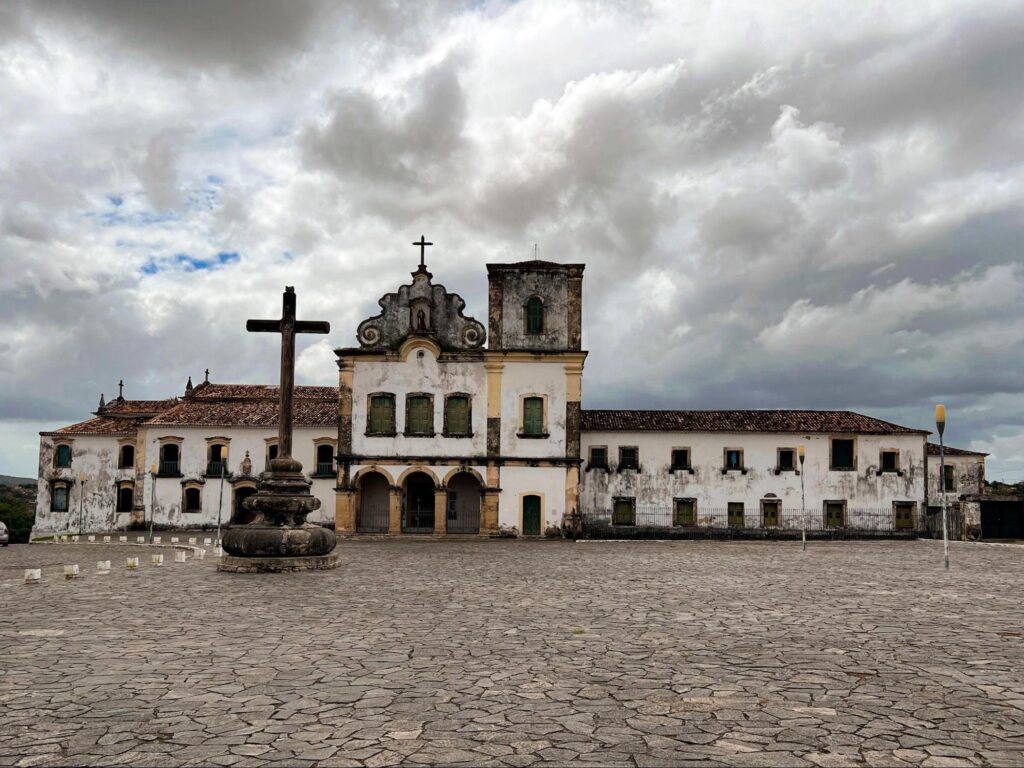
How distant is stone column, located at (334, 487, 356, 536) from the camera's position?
32.3 meters

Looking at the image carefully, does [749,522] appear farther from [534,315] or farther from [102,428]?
[102,428]

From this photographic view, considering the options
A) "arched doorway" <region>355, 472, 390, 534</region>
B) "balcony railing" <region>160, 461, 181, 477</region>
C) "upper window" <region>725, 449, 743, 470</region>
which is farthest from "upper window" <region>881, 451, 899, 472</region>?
"balcony railing" <region>160, 461, 181, 477</region>

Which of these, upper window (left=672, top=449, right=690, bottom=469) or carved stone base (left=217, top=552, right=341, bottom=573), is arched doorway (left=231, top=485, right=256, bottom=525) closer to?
upper window (left=672, top=449, right=690, bottom=469)

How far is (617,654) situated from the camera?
24.7 ft

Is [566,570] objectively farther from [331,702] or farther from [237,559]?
[331,702]

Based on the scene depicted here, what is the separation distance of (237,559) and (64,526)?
3229cm

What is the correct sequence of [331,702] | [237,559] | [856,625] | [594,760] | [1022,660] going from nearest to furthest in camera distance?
[594,760]
[331,702]
[1022,660]
[856,625]
[237,559]

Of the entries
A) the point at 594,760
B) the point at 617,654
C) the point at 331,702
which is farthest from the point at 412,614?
the point at 594,760

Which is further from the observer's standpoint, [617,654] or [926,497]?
[926,497]

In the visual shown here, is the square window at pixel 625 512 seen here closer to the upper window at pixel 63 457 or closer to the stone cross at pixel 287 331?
the stone cross at pixel 287 331

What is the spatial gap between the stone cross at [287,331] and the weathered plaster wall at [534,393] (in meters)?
15.7

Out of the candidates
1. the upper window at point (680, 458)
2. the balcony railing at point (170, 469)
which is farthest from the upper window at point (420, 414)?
the balcony railing at point (170, 469)

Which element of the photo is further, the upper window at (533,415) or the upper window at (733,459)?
the upper window at (733,459)

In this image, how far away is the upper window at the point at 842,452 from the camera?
120ft
